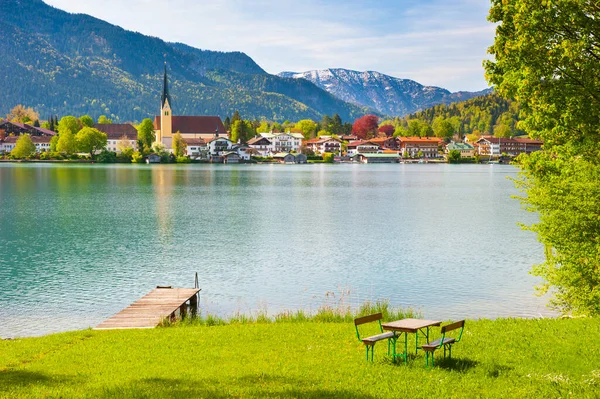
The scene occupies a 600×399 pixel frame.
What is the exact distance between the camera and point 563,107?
47.4 feet

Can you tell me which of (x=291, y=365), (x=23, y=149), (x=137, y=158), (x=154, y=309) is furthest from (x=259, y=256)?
(x=23, y=149)

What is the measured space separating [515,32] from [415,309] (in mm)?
11595

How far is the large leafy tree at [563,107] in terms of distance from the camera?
14.1 m

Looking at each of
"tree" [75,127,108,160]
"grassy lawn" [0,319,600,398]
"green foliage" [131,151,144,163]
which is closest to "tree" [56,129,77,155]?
"tree" [75,127,108,160]

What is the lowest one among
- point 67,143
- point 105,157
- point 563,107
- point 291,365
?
point 291,365

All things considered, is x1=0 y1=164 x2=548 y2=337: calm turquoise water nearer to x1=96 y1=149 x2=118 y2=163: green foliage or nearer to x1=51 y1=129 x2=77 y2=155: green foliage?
x1=96 y1=149 x2=118 y2=163: green foliage

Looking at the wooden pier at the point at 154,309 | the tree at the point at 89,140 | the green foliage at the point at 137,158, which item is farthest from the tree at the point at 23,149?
the wooden pier at the point at 154,309

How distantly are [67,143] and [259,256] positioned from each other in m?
159

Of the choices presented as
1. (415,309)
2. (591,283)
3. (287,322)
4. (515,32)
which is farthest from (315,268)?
(515,32)

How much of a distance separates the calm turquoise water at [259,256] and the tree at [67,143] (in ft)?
386

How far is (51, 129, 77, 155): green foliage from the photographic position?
18088cm

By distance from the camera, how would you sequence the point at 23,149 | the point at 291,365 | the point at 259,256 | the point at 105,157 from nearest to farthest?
1. the point at 291,365
2. the point at 259,256
3. the point at 105,157
4. the point at 23,149

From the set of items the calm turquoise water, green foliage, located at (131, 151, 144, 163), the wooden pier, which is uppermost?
green foliage, located at (131, 151, 144, 163)

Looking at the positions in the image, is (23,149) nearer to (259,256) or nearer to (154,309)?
(259,256)
